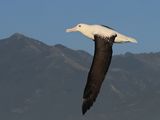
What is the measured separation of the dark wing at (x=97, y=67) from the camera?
1788 cm

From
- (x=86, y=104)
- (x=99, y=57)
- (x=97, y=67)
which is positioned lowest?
(x=86, y=104)

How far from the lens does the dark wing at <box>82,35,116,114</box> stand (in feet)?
58.6

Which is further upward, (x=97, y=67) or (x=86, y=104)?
(x=97, y=67)

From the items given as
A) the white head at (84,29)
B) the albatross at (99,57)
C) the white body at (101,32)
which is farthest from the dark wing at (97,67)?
the white head at (84,29)

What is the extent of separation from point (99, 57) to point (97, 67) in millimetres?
298

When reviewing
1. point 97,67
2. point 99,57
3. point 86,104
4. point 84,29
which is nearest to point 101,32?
point 99,57

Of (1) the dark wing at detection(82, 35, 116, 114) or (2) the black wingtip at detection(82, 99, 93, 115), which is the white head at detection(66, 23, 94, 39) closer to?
(1) the dark wing at detection(82, 35, 116, 114)

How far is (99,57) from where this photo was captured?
18156mm

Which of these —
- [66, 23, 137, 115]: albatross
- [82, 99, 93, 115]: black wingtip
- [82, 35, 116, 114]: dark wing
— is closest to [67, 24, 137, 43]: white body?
[66, 23, 137, 115]: albatross

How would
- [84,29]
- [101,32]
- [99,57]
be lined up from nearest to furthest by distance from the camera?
[99,57], [101,32], [84,29]

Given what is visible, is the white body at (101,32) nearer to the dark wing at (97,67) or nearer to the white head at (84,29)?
the white head at (84,29)

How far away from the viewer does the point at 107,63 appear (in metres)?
17.9

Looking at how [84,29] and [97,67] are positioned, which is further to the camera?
[84,29]

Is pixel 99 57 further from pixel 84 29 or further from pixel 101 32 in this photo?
pixel 84 29
